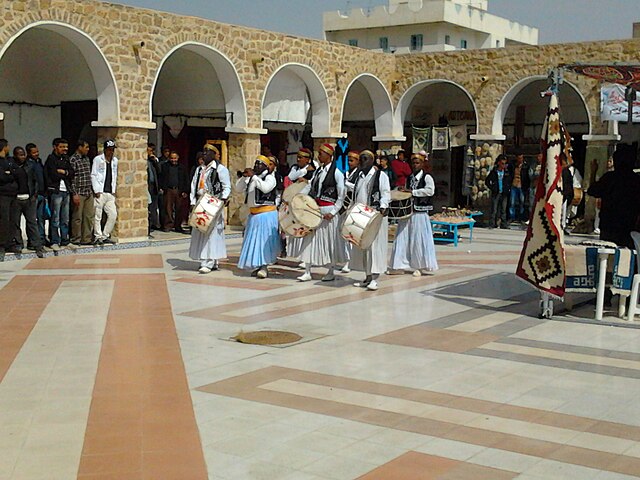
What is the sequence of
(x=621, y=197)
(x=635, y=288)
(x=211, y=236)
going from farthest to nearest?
(x=211, y=236)
(x=621, y=197)
(x=635, y=288)

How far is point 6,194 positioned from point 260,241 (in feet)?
12.3

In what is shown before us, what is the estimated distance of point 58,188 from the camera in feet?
41.2

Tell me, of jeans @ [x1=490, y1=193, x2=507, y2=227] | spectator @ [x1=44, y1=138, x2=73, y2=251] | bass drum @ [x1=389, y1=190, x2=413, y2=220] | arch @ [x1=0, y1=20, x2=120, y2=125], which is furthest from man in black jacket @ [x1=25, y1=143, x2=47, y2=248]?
jeans @ [x1=490, y1=193, x2=507, y2=227]

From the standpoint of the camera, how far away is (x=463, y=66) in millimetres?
19562

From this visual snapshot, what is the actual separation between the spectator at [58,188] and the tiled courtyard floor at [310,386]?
2803mm

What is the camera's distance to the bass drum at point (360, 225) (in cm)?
959

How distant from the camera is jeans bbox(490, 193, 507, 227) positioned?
18.9 meters

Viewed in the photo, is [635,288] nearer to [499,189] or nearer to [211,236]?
[211,236]

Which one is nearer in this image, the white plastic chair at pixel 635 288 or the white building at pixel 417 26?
the white plastic chair at pixel 635 288

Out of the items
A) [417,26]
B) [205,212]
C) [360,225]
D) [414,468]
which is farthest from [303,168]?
[417,26]

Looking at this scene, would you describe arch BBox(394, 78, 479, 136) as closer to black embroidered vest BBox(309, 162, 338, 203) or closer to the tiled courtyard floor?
black embroidered vest BBox(309, 162, 338, 203)

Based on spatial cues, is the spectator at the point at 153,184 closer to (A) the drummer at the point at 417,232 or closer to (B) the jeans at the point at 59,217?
(B) the jeans at the point at 59,217

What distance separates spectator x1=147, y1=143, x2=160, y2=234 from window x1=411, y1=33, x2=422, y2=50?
108ft

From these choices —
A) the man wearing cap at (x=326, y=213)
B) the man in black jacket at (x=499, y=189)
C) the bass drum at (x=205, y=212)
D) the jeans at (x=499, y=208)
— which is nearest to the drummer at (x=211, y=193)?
the bass drum at (x=205, y=212)
